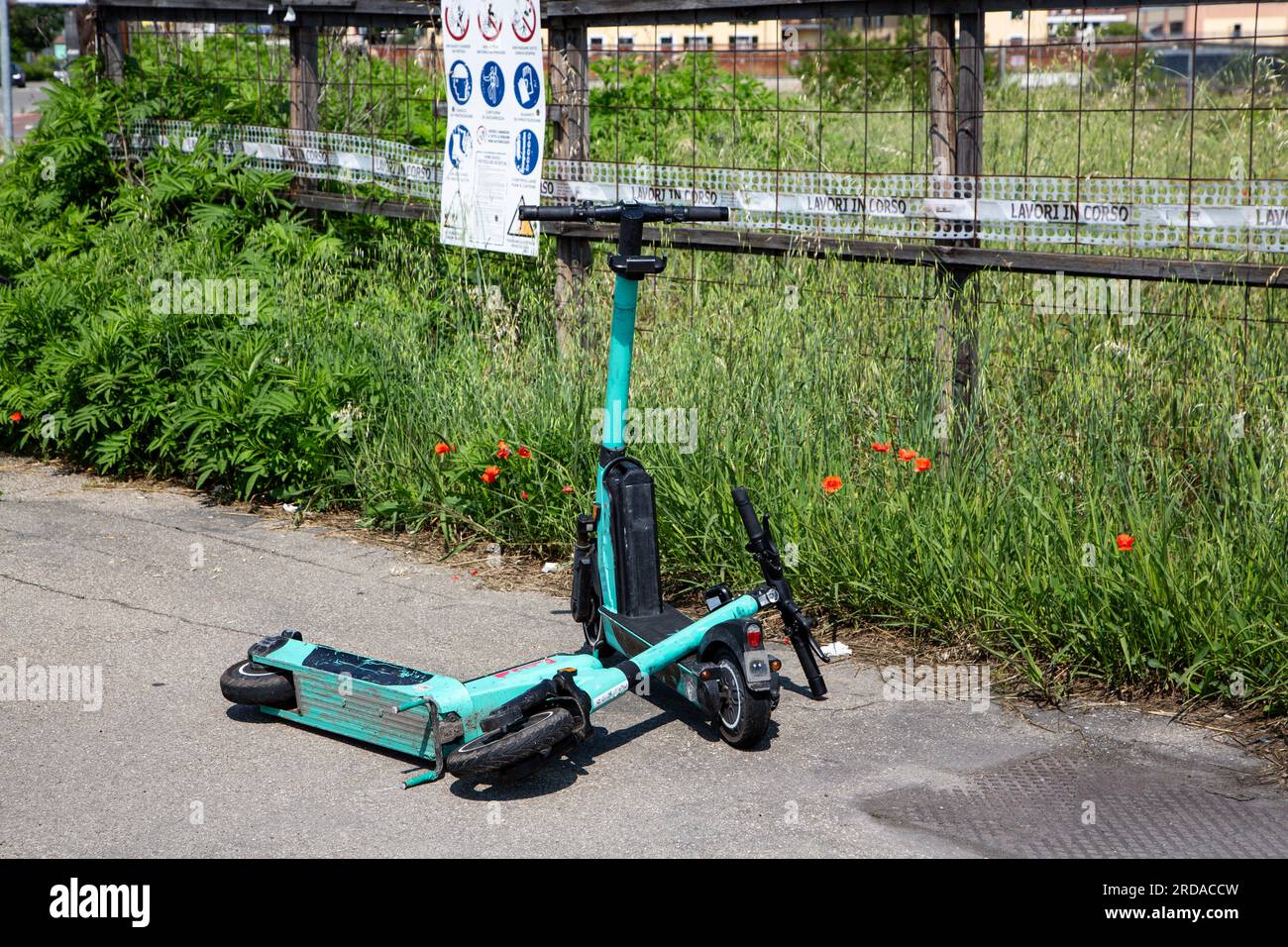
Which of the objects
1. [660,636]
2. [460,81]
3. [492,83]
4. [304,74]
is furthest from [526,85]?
[660,636]

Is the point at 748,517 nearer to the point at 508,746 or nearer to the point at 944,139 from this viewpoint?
the point at 508,746

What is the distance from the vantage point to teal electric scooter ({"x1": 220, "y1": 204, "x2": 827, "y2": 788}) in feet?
→ 13.5

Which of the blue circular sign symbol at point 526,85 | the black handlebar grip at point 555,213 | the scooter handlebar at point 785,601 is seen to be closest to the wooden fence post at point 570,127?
the blue circular sign symbol at point 526,85

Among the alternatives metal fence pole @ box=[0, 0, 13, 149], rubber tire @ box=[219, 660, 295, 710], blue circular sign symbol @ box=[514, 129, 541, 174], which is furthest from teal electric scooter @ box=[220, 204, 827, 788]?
metal fence pole @ box=[0, 0, 13, 149]

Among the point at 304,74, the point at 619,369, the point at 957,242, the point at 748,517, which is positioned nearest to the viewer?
the point at 748,517

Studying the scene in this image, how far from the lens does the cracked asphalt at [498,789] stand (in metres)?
3.80

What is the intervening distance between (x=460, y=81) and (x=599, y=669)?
14.5ft

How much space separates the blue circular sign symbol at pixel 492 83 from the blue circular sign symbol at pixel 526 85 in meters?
0.10

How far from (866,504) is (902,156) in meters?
7.17

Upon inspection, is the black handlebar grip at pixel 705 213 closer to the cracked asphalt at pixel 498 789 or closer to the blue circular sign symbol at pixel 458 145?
the cracked asphalt at pixel 498 789

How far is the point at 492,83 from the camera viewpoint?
7.61 metres

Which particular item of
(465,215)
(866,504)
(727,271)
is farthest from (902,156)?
(866,504)

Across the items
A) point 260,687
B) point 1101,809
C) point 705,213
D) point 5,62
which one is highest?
point 5,62

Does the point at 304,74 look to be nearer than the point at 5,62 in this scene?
Yes
